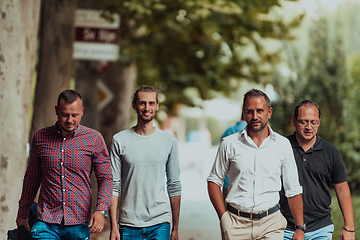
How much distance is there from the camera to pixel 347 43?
14406 millimetres

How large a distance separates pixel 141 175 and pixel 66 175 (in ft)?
2.04

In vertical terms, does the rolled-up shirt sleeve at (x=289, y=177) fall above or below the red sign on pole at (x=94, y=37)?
below

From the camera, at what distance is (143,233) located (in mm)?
4578

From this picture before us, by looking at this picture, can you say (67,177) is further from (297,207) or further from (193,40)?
(193,40)

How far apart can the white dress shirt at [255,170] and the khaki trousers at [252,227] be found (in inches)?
3.6

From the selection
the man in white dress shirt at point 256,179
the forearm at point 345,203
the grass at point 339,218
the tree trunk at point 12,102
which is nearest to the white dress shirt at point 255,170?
the man in white dress shirt at point 256,179

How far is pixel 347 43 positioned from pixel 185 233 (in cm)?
750

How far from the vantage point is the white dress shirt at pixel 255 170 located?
4418 millimetres

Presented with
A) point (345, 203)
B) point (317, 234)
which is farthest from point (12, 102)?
point (345, 203)

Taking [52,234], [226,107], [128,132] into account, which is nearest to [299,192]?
[128,132]

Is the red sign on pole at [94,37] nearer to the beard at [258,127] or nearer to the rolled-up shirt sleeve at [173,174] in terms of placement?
the rolled-up shirt sleeve at [173,174]

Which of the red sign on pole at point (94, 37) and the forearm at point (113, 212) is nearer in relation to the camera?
the forearm at point (113, 212)

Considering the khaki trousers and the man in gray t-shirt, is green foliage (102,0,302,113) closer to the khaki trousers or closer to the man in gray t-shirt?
the man in gray t-shirt

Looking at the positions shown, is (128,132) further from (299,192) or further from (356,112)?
(356,112)
